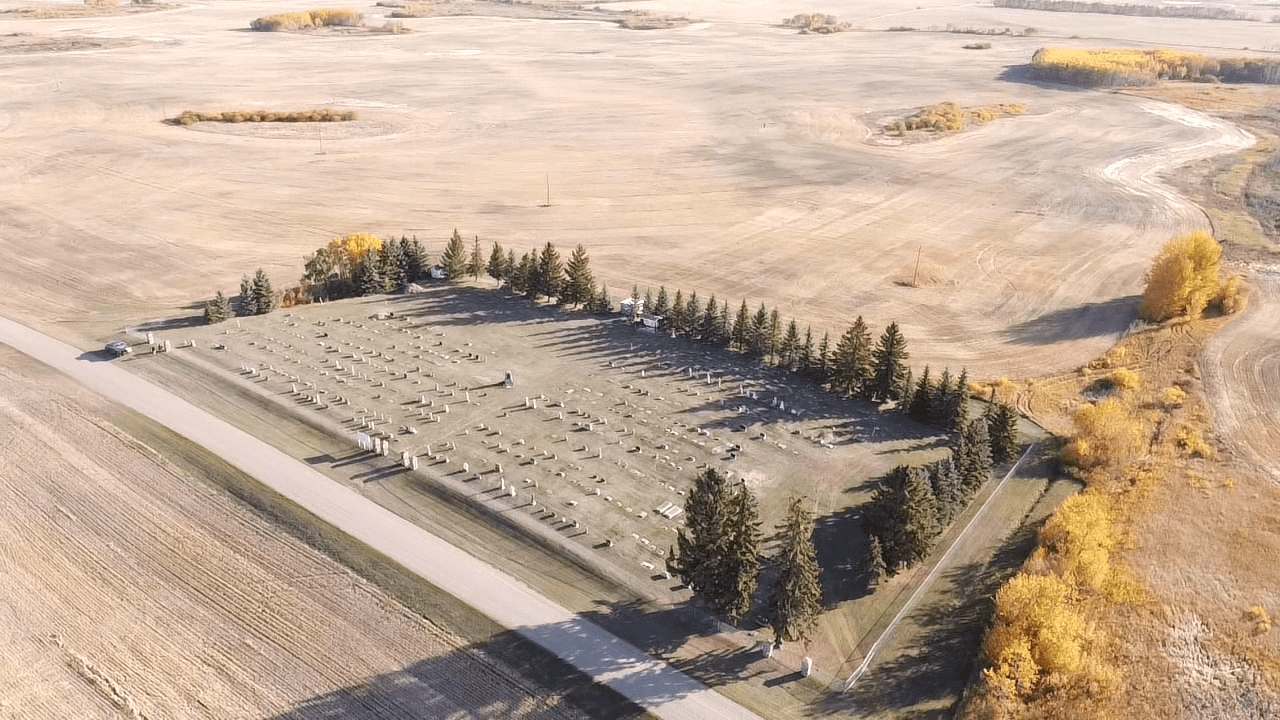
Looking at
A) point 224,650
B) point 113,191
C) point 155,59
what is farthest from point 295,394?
point 155,59

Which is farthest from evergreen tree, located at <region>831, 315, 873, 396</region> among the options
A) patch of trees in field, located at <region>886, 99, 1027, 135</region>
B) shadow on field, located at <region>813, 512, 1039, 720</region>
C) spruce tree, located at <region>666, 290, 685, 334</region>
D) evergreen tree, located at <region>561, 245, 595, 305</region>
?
patch of trees in field, located at <region>886, 99, 1027, 135</region>

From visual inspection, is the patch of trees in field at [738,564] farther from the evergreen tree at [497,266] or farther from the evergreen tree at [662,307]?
the evergreen tree at [497,266]

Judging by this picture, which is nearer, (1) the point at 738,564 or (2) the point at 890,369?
(1) the point at 738,564

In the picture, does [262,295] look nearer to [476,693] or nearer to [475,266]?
[475,266]

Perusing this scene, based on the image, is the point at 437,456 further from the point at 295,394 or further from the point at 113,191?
the point at 113,191

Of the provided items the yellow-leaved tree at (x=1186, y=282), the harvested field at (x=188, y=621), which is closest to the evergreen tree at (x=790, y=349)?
the harvested field at (x=188, y=621)

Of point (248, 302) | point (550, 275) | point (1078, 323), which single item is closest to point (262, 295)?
point (248, 302)
